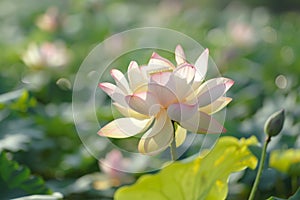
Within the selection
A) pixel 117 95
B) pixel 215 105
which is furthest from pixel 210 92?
pixel 117 95

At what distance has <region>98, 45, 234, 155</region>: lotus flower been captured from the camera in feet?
2.99

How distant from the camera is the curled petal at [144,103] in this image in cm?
91

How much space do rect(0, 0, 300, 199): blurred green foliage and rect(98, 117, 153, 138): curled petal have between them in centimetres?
29

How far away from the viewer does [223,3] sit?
8195 millimetres

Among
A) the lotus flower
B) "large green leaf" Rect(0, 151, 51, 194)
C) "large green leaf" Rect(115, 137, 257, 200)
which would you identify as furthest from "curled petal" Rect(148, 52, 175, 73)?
"large green leaf" Rect(0, 151, 51, 194)

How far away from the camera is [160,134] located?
0.93 metres

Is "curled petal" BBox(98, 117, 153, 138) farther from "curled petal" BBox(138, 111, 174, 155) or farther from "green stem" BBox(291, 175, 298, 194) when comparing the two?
"green stem" BBox(291, 175, 298, 194)

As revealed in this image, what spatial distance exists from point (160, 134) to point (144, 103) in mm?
50

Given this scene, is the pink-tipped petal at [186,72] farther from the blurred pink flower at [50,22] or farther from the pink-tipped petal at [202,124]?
the blurred pink flower at [50,22]

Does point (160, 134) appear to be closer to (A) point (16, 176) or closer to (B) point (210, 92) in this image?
(B) point (210, 92)

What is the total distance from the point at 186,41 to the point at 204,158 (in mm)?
2028

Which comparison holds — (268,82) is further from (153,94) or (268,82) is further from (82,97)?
(153,94)

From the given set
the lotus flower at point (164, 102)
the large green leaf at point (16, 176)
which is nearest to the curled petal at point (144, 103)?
the lotus flower at point (164, 102)

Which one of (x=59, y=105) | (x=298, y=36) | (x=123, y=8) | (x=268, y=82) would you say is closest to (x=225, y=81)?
(x=59, y=105)
